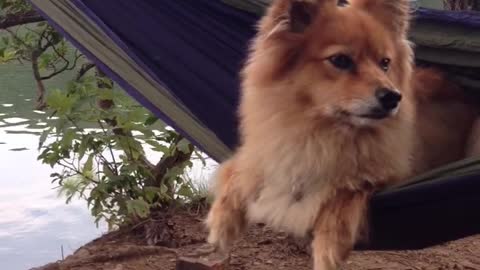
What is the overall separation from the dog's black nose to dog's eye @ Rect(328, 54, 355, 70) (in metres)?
0.11

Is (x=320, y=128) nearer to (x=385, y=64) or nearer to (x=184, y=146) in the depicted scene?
(x=385, y=64)

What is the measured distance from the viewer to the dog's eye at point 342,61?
1.99m

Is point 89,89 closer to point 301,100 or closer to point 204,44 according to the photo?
point 204,44

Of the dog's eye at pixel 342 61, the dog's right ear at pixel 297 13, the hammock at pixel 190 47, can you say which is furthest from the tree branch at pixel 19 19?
the dog's eye at pixel 342 61

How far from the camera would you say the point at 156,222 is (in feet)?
12.3

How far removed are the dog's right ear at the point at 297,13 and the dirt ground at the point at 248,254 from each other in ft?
4.74

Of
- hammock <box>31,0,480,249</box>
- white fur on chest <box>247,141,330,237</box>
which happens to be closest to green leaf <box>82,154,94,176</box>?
hammock <box>31,0,480,249</box>

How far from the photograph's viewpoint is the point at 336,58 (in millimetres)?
1998

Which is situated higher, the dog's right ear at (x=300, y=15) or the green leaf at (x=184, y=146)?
the dog's right ear at (x=300, y=15)

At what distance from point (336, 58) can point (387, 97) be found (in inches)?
6.7

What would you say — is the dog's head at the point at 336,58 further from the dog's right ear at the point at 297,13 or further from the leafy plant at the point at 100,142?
the leafy plant at the point at 100,142

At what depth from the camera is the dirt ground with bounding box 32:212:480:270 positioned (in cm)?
333

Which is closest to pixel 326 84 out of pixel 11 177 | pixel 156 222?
pixel 156 222

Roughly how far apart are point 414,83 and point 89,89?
1471mm
